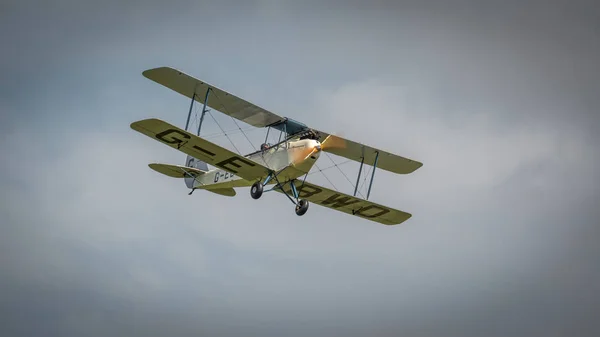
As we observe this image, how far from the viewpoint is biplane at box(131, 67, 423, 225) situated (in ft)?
72.1

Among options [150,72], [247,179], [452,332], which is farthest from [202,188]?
[452,332]

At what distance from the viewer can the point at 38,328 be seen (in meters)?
51.7

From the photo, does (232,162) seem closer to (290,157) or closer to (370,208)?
(290,157)

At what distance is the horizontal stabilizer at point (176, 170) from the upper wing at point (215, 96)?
3122 millimetres

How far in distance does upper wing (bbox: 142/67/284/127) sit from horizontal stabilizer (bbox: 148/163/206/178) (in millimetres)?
3122

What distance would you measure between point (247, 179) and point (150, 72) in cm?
429

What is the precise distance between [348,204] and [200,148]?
233 inches

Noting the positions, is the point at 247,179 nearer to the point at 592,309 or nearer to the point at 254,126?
the point at 254,126

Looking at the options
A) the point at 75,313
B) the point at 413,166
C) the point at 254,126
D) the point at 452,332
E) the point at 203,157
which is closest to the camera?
the point at 203,157

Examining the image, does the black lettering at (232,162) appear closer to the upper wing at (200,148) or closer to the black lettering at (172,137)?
the upper wing at (200,148)

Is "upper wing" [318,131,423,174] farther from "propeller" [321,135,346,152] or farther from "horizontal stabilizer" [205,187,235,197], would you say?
"horizontal stabilizer" [205,187,235,197]

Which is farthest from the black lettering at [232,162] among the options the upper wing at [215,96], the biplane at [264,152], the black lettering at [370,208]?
the black lettering at [370,208]

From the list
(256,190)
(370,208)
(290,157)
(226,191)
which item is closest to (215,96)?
(290,157)

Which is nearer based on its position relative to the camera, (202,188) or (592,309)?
(202,188)
